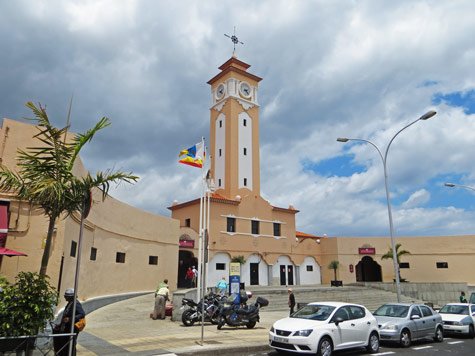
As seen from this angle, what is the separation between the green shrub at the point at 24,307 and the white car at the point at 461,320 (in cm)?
1459

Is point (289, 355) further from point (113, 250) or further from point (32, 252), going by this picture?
point (113, 250)

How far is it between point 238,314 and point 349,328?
5.03m

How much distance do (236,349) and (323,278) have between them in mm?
32910

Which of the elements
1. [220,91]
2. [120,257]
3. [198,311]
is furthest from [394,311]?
[220,91]

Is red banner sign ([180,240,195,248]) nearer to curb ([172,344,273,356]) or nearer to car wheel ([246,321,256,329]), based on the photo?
car wheel ([246,321,256,329])

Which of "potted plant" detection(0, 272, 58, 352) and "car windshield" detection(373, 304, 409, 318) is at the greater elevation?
"potted plant" detection(0, 272, 58, 352)

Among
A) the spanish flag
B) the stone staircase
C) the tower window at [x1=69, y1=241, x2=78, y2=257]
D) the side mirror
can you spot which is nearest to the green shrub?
the side mirror

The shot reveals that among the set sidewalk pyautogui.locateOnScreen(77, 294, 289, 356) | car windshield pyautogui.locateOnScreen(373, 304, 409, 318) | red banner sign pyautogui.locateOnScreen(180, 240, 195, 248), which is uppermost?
red banner sign pyautogui.locateOnScreen(180, 240, 195, 248)

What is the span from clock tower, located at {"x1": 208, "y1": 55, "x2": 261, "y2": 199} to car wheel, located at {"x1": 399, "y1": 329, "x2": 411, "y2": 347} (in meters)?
26.3

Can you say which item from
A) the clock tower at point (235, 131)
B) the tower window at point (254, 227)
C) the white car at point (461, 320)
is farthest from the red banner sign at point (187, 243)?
the white car at point (461, 320)

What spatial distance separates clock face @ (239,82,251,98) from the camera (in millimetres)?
41406

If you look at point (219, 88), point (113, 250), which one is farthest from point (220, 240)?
point (219, 88)

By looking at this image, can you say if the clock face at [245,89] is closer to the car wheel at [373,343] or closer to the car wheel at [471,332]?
the car wheel at [471,332]

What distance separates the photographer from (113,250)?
858 inches
